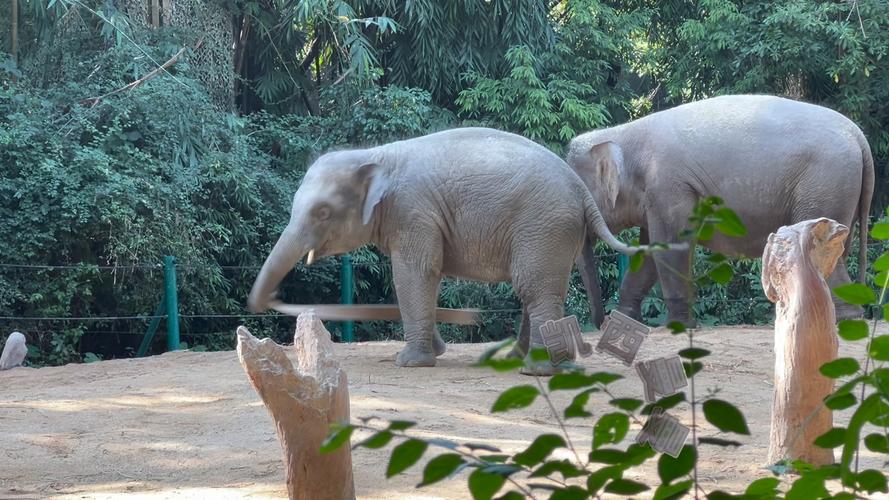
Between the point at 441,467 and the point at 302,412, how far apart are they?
9.02 ft

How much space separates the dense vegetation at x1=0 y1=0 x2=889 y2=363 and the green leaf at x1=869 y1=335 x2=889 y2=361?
883 centimetres

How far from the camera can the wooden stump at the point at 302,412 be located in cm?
413

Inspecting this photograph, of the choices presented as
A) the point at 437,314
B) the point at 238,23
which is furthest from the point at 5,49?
the point at 437,314

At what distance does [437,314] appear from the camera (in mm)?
8570

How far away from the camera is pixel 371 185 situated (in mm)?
8156

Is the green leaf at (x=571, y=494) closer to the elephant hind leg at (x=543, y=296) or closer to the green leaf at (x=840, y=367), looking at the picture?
the green leaf at (x=840, y=367)

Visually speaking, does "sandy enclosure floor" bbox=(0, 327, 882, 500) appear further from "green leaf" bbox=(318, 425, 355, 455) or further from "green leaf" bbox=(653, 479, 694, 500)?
"green leaf" bbox=(318, 425, 355, 455)

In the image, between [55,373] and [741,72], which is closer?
[55,373]

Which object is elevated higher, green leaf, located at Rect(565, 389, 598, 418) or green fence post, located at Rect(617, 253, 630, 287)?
green leaf, located at Rect(565, 389, 598, 418)

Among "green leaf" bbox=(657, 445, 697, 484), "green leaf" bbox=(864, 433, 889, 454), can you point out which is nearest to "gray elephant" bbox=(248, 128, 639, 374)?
"green leaf" bbox=(864, 433, 889, 454)

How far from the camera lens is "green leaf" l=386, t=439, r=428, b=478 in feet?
4.75

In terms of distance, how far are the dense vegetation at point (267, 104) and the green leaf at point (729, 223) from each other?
9.14 meters

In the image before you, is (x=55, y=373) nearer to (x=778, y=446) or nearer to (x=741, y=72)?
(x=778, y=446)

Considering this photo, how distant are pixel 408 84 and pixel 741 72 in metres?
4.22
